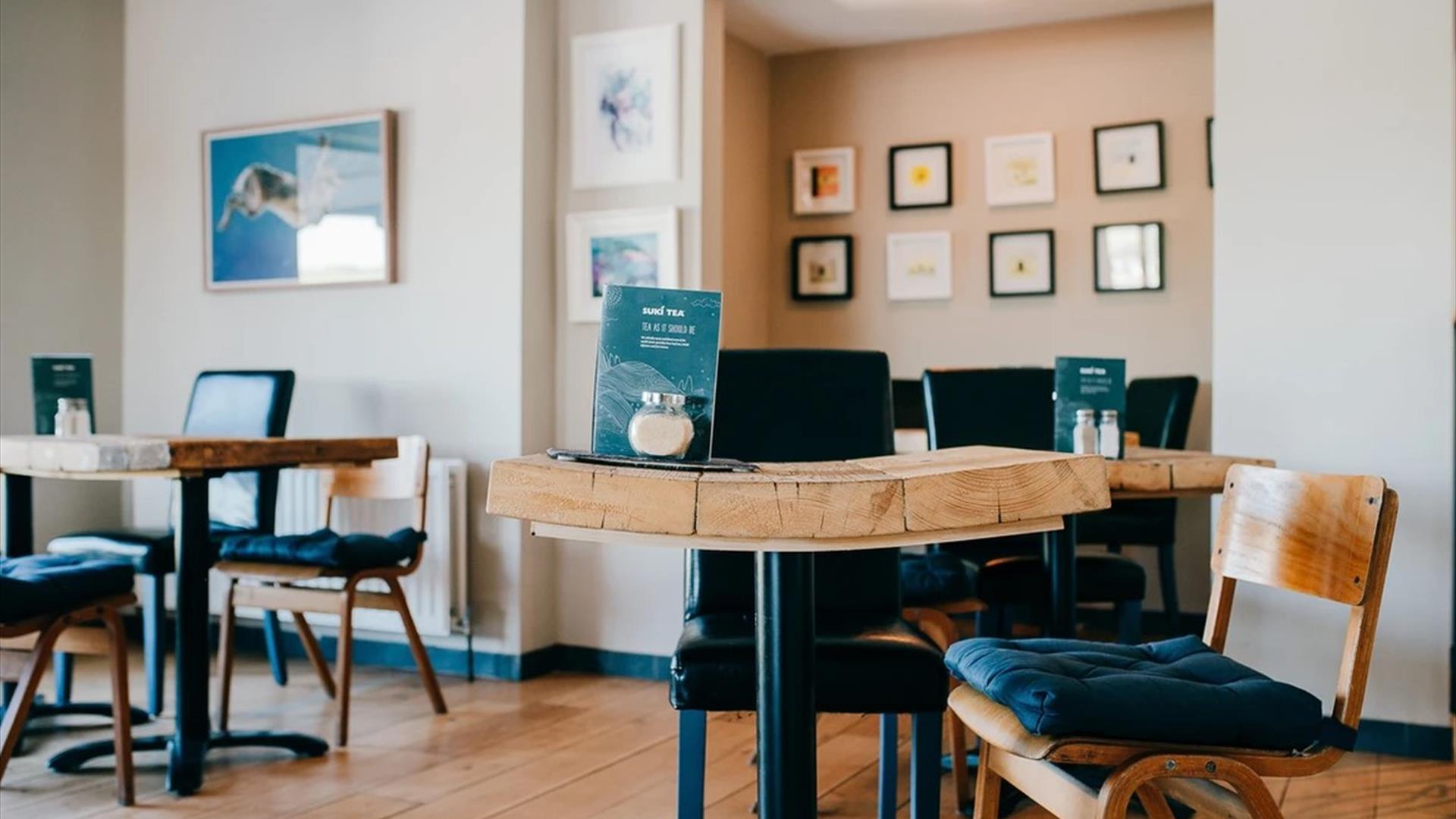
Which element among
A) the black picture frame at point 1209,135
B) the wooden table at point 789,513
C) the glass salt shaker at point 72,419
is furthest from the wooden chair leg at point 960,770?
the black picture frame at point 1209,135

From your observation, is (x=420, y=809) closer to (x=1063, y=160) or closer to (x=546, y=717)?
(x=546, y=717)

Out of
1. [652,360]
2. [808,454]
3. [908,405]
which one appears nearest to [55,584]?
[808,454]

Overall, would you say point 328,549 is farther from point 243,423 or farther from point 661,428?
point 661,428

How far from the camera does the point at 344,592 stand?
3.22 metres

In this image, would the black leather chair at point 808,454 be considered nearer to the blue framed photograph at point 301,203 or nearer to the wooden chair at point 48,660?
the wooden chair at point 48,660

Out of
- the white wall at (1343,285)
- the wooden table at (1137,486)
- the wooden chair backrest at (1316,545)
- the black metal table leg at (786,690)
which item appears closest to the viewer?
the black metal table leg at (786,690)

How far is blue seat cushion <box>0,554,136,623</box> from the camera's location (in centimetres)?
252

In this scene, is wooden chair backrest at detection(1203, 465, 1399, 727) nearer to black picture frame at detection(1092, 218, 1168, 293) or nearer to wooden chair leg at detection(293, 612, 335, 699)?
wooden chair leg at detection(293, 612, 335, 699)

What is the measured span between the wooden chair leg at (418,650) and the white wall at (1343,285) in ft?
7.06

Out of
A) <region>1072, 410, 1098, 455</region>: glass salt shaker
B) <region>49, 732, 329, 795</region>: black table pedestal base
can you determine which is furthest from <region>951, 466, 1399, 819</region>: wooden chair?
<region>49, 732, 329, 795</region>: black table pedestal base

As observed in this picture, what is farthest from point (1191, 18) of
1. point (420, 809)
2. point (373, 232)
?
point (420, 809)

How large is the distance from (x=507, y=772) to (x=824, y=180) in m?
3.28

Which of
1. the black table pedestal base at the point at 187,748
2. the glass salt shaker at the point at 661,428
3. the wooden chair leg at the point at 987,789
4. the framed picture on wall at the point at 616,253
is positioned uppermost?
the framed picture on wall at the point at 616,253

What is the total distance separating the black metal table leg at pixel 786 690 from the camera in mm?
1390
